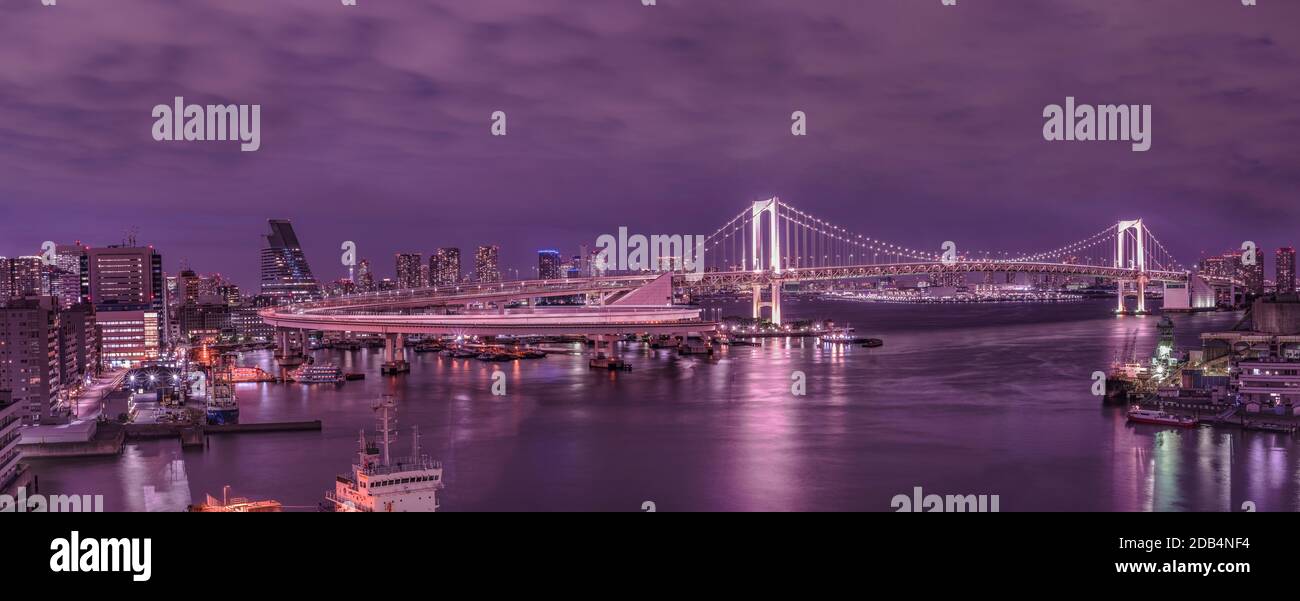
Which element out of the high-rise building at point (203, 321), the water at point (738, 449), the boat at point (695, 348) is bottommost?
the water at point (738, 449)

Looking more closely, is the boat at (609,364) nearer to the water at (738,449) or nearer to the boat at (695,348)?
the water at (738,449)

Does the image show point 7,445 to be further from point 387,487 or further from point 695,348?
point 695,348

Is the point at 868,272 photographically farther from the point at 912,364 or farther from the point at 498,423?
the point at 498,423

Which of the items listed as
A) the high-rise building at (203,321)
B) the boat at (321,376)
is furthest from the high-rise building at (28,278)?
the boat at (321,376)

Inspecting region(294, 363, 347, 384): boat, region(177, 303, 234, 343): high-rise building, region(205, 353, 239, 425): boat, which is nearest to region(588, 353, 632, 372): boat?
region(294, 363, 347, 384): boat

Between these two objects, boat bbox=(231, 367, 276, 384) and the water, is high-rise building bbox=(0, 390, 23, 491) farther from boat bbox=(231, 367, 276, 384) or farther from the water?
boat bbox=(231, 367, 276, 384)
